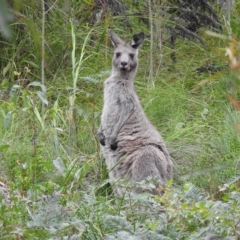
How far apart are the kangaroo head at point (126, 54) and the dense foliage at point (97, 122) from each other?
12.0 inches

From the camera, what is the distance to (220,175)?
6727 millimetres

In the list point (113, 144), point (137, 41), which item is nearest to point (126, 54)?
point (137, 41)

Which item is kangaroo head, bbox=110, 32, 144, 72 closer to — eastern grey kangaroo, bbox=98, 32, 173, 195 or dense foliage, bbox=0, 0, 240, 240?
eastern grey kangaroo, bbox=98, 32, 173, 195

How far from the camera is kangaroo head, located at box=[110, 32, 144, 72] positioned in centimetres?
738

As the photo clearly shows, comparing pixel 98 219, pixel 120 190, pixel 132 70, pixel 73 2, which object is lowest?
pixel 120 190

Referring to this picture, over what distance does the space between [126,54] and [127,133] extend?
36.1 inches

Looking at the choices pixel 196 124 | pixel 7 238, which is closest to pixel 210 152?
pixel 196 124

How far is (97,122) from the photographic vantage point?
7.88 meters

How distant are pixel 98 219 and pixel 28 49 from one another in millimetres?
5346

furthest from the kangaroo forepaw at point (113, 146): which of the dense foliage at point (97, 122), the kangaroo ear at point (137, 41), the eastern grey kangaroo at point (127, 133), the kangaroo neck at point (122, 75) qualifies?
→ the kangaroo ear at point (137, 41)

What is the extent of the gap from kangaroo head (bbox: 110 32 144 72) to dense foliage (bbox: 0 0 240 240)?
30 cm

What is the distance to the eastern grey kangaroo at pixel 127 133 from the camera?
21.1 ft

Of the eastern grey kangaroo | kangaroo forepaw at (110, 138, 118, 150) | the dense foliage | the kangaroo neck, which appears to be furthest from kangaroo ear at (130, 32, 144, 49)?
kangaroo forepaw at (110, 138, 118, 150)

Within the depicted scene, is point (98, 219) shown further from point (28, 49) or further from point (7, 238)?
point (28, 49)
